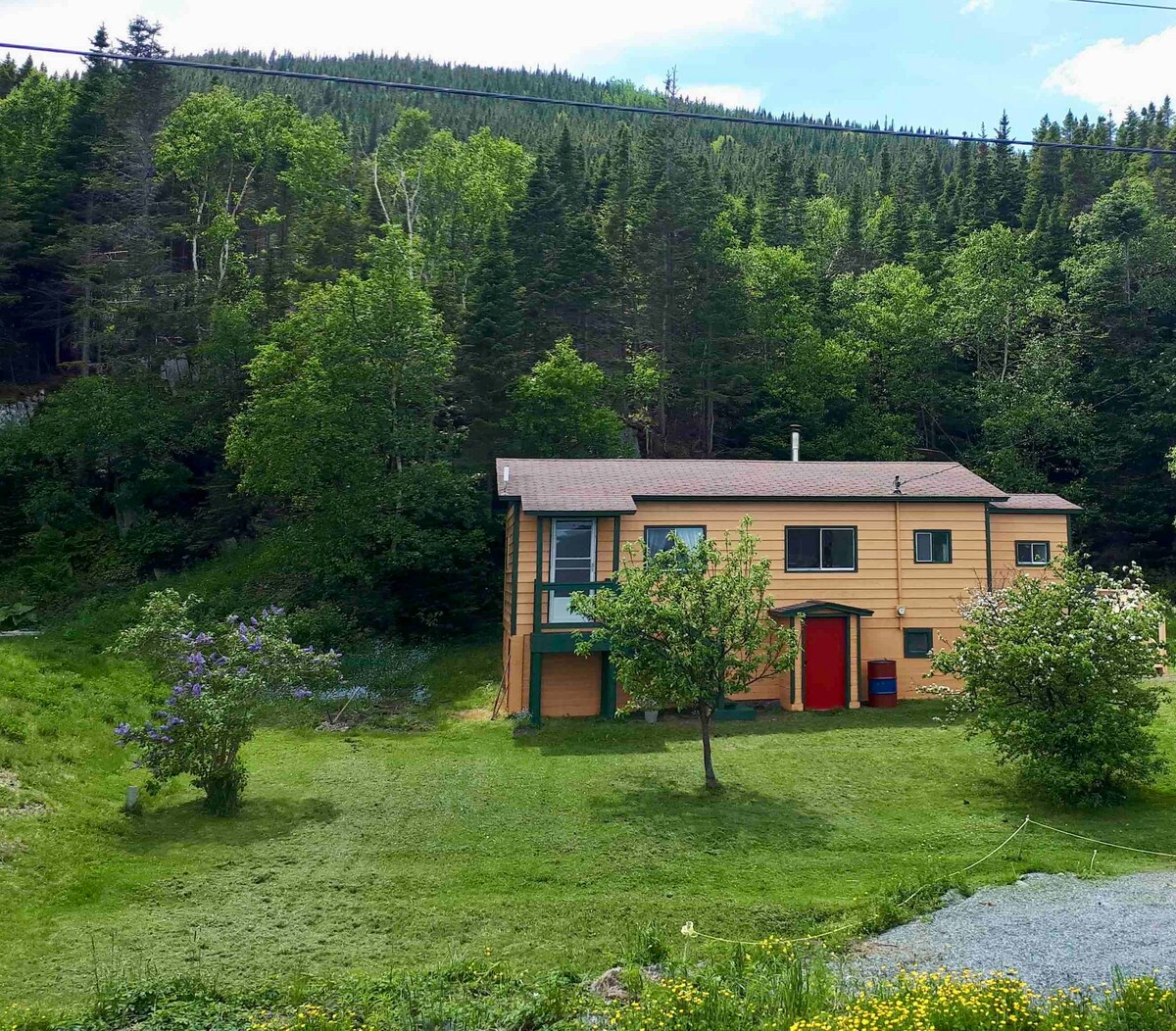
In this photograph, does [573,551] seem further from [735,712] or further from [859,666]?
[859,666]

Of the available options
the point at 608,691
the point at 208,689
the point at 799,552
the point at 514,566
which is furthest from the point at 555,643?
the point at 208,689

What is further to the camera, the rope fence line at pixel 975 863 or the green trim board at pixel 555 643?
the green trim board at pixel 555 643

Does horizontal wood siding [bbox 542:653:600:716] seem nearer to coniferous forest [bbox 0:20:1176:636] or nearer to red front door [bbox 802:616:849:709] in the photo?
red front door [bbox 802:616:849:709]

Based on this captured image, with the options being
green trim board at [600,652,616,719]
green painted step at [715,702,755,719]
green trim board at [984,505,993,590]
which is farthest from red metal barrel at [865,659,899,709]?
green trim board at [600,652,616,719]

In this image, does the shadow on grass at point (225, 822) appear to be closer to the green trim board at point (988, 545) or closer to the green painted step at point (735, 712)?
the green painted step at point (735, 712)

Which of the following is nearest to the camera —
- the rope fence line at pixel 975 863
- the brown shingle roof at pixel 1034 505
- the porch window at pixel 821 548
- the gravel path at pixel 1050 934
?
the gravel path at pixel 1050 934

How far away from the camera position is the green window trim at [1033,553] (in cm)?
2302

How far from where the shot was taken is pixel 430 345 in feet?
96.0

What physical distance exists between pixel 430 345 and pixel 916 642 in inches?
→ 718

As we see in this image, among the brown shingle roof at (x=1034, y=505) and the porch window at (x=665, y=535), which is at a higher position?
the brown shingle roof at (x=1034, y=505)

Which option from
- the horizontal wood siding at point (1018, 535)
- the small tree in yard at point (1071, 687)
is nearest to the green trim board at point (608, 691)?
the small tree in yard at point (1071, 687)

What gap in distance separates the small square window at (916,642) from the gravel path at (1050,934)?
38.0 feet

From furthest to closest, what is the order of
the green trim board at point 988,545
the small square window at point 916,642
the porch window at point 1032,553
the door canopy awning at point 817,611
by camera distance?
1. the porch window at point 1032,553
2. the green trim board at point 988,545
3. the small square window at point 916,642
4. the door canopy awning at point 817,611

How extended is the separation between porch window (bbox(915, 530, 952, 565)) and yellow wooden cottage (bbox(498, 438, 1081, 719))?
1.0 inches
